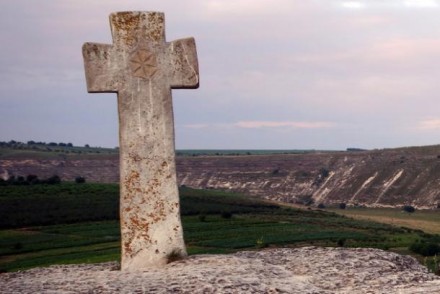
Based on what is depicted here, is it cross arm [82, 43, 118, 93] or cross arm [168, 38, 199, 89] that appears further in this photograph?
cross arm [168, 38, 199, 89]

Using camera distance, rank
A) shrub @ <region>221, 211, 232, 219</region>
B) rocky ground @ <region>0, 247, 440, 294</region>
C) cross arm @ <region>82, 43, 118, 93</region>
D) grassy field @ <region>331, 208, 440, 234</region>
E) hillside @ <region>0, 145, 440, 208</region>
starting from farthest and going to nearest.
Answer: hillside @ <region>0, 145, 440, 208</region> < grassy field @ <region>331, 208, 440, 234</region> < shrub @ <region>221, 211, 232, 219</region> < cross arm @ <region>82, 43, 118, 93</region> < rocky ground @ <region>0, 247, 440, 294</region>

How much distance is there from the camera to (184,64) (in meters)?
14.9

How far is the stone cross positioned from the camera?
14.3 meters

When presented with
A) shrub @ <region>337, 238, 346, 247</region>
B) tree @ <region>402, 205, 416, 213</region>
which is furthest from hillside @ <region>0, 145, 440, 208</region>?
shrub @ <region>337, 238, 346, 247</region>

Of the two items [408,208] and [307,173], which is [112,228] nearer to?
[408,208]

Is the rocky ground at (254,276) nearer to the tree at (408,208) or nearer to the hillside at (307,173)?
the tree at (408,208)

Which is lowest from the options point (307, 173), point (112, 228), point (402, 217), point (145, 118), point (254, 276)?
point (402, 217)

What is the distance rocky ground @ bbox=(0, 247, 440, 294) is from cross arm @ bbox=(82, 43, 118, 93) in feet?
10.5

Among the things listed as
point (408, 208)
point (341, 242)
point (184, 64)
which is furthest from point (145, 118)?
point (408, 208)

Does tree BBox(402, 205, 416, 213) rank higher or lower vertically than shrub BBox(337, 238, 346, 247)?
lower

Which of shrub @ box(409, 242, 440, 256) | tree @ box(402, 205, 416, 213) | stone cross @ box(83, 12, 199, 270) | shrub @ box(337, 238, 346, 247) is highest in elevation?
stone cross @ box(83, 12, 199, 270)

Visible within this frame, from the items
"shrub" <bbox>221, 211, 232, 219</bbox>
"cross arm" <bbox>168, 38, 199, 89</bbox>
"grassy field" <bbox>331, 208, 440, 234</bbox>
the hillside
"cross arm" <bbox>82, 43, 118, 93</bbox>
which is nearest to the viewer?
"cross arm" <bbox>82, 43, 118, 93</bbox>

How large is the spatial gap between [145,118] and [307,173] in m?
122

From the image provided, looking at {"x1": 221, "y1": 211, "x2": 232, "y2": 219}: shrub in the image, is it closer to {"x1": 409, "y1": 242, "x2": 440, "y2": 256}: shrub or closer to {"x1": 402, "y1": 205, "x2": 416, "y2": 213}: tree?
{"x1": 409, "y1": 242, "x2": 440, "y2": 256}: shrub
